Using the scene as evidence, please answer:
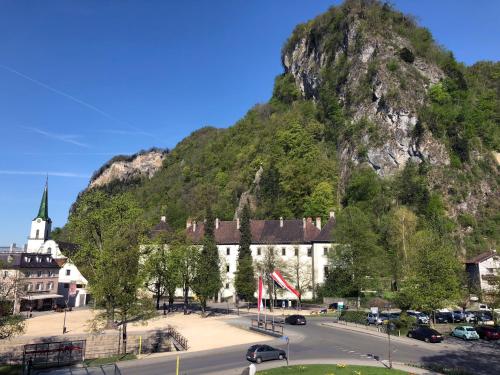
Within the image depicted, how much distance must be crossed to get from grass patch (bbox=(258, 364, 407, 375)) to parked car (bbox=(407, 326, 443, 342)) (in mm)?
14247

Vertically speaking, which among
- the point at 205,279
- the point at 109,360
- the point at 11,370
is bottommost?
the point at 11,370

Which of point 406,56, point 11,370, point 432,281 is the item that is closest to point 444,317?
point 432,281

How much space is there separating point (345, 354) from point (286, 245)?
4710cm

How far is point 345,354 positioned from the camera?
3067 cm

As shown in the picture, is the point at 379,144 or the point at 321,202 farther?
the point at 379,144

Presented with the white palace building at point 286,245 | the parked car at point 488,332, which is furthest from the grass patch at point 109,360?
the white palace building at point 286,245

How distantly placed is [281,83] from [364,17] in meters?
43.8

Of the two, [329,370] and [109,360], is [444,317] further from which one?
[109,360]

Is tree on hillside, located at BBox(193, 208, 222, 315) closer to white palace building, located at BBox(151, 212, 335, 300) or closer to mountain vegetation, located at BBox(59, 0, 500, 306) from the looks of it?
white palace building, located at BBox(151, 212, 335, 300)

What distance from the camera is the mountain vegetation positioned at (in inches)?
3305

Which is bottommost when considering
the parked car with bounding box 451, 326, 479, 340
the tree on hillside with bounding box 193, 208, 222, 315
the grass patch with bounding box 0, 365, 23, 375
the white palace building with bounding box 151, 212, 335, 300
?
the grass patch with bounding box 0, 365, 23, 375

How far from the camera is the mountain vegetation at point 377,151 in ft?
275

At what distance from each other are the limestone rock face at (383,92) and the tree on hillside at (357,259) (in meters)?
40.0

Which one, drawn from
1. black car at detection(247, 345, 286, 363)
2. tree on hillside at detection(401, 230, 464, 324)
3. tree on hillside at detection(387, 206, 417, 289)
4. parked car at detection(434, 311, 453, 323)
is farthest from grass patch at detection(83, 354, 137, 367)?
tree on hillside at detection(387, 206, 417, 289)
